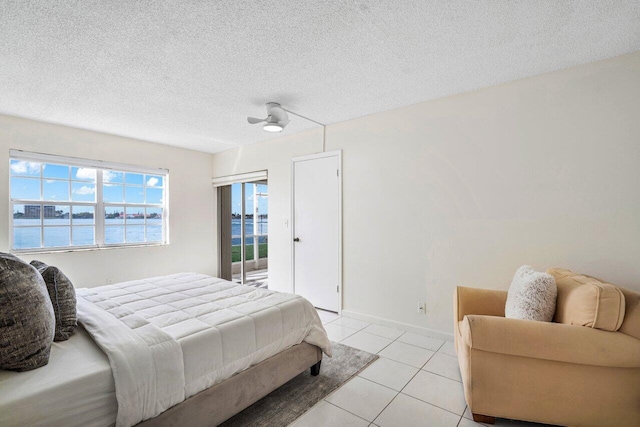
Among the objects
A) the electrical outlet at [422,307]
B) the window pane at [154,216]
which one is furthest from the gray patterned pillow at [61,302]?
the window pane at [154,216]

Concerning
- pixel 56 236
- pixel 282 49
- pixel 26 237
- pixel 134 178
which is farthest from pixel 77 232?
pixel 282 49

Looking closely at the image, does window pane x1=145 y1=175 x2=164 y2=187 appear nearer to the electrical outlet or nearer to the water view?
the water view

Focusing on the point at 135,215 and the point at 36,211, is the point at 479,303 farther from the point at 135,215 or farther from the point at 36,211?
the point at 36,211

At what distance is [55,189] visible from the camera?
13.1ft

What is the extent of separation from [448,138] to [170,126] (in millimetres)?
3516

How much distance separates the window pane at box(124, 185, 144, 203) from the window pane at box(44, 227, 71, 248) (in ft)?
2.83

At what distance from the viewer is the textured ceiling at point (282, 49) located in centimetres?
181

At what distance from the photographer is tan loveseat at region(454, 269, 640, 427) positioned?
1612mm

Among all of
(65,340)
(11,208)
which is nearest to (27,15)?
(65,340)

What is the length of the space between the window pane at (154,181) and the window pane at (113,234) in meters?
0.81

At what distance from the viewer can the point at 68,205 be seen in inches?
161

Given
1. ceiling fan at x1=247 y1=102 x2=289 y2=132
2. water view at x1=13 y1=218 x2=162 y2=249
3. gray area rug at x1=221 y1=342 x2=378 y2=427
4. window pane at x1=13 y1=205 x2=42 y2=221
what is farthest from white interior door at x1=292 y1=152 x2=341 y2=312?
window pane at x1=13 y1=205 x2=42 y2=221

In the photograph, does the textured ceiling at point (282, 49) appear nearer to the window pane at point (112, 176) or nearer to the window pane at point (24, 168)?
the window pane at point (24, 168)

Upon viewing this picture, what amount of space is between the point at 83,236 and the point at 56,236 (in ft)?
0.97
